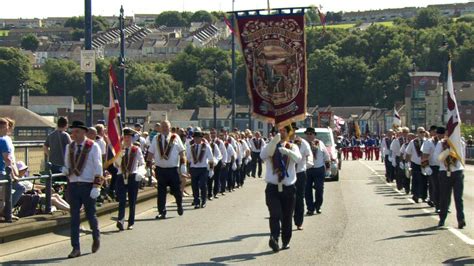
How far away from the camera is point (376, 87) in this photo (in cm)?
18750

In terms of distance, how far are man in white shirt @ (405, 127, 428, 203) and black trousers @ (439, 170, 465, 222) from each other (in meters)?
6.39

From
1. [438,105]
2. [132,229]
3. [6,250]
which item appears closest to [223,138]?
[132,229]

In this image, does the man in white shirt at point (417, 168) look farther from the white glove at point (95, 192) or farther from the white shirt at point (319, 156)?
the white glove at point (95, 192)

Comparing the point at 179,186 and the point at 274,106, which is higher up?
the point at 274,106

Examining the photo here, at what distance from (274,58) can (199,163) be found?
766 cm

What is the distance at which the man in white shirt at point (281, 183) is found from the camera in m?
15.7

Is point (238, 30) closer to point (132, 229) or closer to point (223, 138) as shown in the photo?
point (132, 229)

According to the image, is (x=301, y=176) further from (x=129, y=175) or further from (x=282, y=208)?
(x=282, y=208)

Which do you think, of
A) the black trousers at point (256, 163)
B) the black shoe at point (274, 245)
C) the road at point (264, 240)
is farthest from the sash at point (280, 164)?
the black trousers at point (256, 163)

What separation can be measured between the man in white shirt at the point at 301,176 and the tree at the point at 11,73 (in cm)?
10739

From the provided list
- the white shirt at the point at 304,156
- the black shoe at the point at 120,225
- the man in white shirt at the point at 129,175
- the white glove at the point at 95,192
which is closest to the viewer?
the white glove at the point at 95,192

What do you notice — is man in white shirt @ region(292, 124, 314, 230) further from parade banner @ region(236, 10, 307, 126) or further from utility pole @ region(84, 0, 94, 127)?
utility pole @ region(84, 0, 94, 127)

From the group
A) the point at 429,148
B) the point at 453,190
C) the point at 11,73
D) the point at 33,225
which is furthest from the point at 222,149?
the point at 11,73

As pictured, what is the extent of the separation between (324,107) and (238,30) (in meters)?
162
